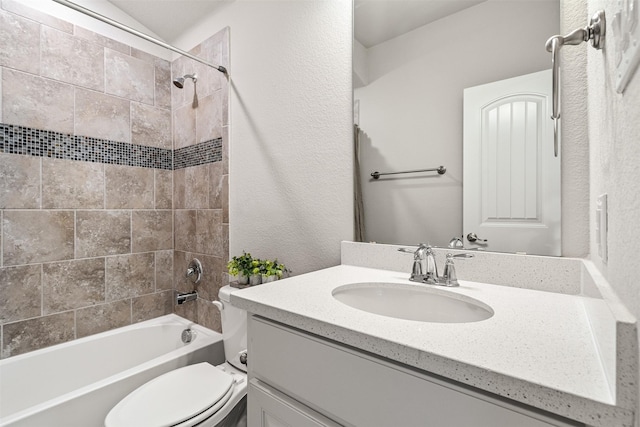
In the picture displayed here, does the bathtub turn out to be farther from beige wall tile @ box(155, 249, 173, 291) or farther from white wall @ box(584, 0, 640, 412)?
white wall @ box(584, 0, 640, 412)

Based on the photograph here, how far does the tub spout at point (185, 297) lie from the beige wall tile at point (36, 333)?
23.4 inches

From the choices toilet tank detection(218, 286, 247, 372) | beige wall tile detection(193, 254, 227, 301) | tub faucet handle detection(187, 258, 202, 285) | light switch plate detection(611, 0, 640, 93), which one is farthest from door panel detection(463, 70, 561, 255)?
tub faucet handle detection(187, 258, 202, 285)

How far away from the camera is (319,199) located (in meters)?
1.41

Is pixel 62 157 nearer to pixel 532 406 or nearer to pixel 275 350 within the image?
pixel 275 350

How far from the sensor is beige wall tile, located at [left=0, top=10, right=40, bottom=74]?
1518mm

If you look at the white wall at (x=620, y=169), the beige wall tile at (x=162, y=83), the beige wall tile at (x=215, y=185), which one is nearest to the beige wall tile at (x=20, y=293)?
the beige wall tile at (x=215, y=185)

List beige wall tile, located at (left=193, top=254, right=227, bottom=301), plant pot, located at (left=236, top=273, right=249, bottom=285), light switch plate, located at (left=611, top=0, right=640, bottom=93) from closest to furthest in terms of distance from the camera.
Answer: light switch plate, located at (left=611, top=0, right=640, bottom=93)
plant pot, located at (left=236, top=273, right=249, bottom=285)
beige wall tile, located at (left=193, top=254, right=227, bottom=301)

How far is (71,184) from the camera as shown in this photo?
5.70 ft

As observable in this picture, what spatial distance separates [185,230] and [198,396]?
1215mm

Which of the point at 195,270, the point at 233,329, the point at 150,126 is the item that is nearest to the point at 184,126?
the point at 150,126

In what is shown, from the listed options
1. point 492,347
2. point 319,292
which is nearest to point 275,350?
point 319,292

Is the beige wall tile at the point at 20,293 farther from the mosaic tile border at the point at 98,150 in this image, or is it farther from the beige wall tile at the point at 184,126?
the beige wall tile at the point at 184,126

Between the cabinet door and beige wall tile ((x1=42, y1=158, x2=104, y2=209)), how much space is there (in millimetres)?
1640

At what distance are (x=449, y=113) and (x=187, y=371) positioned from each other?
1.53 meters
